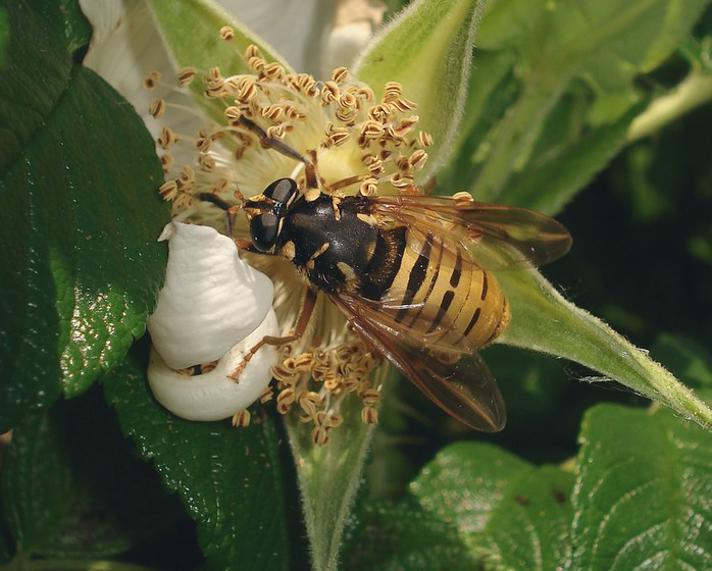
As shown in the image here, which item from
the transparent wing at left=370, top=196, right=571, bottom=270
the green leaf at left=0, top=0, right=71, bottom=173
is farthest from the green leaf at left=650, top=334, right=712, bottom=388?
the green leaf at left=0, top=0, right=71, bottom=173

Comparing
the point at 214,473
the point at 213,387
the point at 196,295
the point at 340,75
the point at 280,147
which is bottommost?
the point at 214,473

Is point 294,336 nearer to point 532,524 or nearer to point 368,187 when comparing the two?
point 368,187

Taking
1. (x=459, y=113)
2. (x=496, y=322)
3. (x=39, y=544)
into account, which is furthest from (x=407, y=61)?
(x=39, y=544)

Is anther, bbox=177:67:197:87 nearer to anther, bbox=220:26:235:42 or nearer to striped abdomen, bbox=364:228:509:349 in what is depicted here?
anther, bbox=220:26:235:42

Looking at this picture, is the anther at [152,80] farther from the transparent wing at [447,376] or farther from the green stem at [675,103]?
the green stem at [675,103]

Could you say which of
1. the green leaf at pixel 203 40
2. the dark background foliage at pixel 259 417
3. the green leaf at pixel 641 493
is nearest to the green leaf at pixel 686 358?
the dark background foliage at pixel 259 417

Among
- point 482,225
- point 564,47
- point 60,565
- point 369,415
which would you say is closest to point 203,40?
point 482,225

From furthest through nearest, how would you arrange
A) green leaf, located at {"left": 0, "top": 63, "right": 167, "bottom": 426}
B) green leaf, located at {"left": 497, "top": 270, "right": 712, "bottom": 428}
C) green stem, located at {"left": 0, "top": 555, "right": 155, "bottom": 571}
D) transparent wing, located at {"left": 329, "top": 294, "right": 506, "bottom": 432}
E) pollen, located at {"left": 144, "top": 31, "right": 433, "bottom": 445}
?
green stem, located at {"left": 0, "top": 555, "right": 155, "bottom": 571} < pollen, located at {"left": 144, "top": 31, "right": 433, "bottom": 445} < transparent wing, located at {"left": 329, "top": 294, "right": 506, "bottom": 432} < green leaf, located at {"left": 497, "top": 270, "right": 712, "bottom": 428} < green leaf, located at {"left": 0, "top": 63, "right": 167, "bottom": 426}
